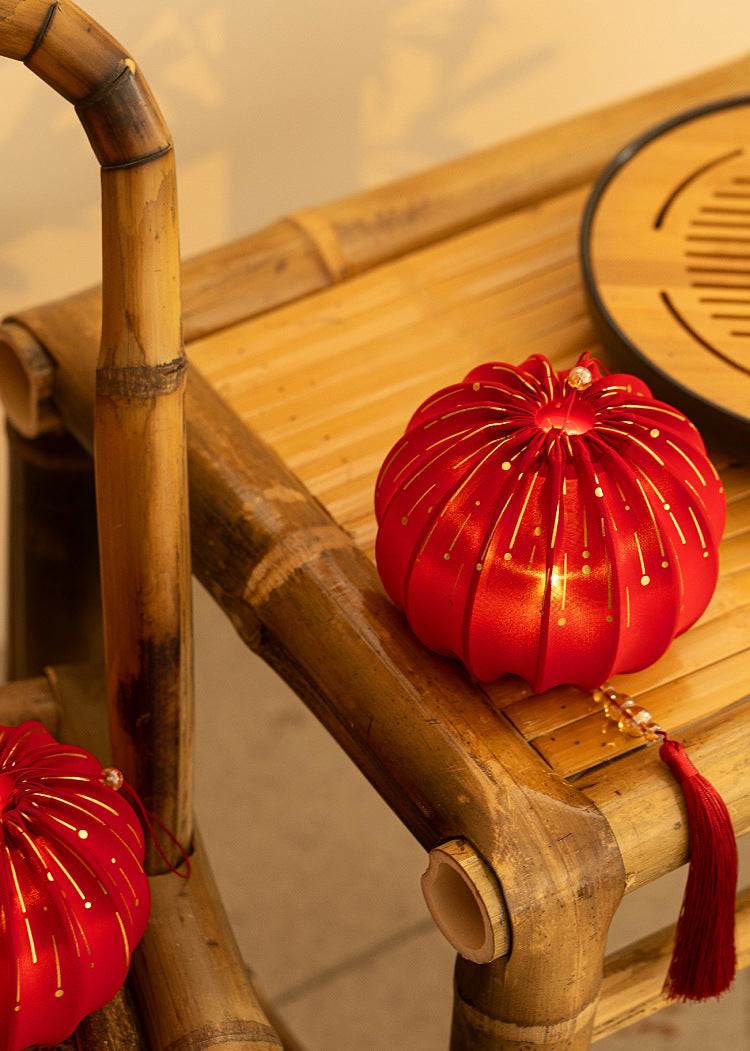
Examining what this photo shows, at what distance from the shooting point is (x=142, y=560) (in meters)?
0.53

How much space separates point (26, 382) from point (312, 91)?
0.57 m

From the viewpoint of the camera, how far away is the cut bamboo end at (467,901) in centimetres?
50

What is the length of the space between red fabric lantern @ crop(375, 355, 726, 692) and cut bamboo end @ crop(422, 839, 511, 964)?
9 centimetres

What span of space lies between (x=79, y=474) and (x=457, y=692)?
0.39 m

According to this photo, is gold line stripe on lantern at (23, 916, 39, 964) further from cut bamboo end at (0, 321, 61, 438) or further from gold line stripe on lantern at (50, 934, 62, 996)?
cut bamboo end at (0, 321, 61, 438)

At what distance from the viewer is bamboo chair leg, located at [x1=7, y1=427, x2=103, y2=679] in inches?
33.7

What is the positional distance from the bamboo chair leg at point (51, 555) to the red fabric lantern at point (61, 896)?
361 mm

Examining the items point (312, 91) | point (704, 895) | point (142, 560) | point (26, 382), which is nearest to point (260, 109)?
point (312, 91)

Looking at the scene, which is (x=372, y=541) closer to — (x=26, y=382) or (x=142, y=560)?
(x=142, y=560)

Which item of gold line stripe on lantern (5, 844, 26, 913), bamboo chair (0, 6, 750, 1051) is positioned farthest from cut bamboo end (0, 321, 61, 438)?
gold line stripe on lantern (5, 844, 26, 913)

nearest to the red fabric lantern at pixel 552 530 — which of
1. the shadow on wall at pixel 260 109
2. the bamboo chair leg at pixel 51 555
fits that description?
the bamboo chair leg at pixel 51 555

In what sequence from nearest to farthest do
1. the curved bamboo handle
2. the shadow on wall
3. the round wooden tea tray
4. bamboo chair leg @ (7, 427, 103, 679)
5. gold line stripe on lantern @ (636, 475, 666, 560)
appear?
the curved bamboo handle
gold line stripe on lantern @ (636, 475, 666, 560)
the round wooden tea tray
bamboo chair leg @ (7, 427, 103, 679)
the shadow on wall

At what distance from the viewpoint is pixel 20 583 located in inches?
36.0

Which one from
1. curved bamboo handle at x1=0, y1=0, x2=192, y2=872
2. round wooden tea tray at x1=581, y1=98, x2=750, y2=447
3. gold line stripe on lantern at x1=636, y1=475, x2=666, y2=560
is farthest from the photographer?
round wooden tea tray at x1=581, y1=98, x2=750, y2=447
